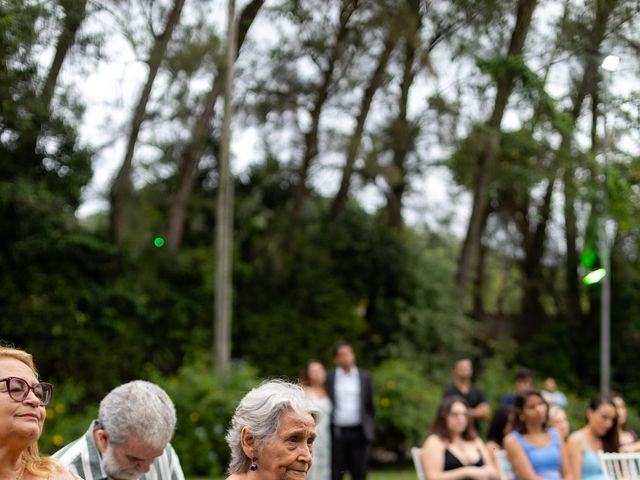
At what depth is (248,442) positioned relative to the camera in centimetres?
359

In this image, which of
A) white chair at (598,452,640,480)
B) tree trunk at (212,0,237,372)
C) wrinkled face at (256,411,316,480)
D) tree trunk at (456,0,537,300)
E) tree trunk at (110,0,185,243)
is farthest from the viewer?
tree trunk at (212,0,237,372)

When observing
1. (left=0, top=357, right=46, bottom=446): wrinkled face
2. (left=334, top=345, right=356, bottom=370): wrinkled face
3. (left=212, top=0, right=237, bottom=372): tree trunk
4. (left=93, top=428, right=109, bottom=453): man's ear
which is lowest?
(left=93, top=428, right=109, bottom=453): man's ear

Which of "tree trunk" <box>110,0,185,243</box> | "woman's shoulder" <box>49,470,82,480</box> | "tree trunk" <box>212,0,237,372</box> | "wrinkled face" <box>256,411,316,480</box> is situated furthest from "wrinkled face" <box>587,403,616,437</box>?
"tree trunk" <box>110,0,185,243</box>

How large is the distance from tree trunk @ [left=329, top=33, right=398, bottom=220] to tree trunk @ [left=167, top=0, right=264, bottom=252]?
2.92 meters

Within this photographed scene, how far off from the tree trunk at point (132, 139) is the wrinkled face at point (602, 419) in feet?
30.0

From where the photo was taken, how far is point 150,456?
3887mm

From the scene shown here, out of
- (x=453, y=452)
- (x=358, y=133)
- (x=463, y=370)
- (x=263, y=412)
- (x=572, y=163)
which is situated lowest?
(x=453, y=452)

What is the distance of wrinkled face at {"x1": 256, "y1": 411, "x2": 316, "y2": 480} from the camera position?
3516mm

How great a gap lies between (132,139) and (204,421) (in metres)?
5.43

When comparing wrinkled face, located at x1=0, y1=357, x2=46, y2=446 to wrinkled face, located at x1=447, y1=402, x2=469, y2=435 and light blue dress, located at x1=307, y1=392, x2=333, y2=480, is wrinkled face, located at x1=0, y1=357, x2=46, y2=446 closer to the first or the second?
wrinkled face, located at x1=447, y1=402, x2=469, y2=435

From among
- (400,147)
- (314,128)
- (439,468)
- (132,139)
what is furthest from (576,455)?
(400,147)

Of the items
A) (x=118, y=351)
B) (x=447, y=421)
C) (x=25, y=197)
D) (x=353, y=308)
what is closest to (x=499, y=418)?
(x=447, y=421)

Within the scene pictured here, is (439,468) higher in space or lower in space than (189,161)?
lower

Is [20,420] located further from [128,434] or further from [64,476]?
[128,434]
